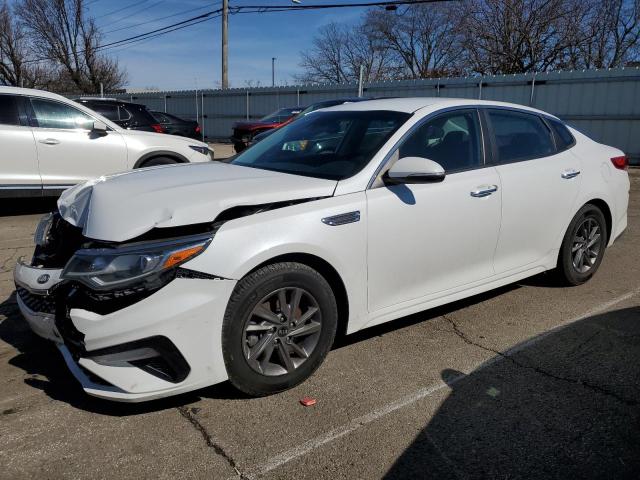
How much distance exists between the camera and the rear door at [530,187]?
4184mm

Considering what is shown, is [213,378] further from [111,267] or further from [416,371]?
[416,371]

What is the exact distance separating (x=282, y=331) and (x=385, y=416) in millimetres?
707

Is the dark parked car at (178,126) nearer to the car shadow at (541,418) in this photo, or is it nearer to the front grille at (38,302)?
the front grille at (38,302)

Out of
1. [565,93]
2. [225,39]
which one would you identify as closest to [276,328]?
[565,93]

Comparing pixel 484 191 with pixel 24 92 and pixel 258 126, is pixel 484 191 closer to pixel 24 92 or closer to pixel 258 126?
pixel 24 92

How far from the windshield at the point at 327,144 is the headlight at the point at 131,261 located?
3.57ft

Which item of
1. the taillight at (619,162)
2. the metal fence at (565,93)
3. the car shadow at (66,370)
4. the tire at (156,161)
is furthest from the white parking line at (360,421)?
the metal fence at (565,93)

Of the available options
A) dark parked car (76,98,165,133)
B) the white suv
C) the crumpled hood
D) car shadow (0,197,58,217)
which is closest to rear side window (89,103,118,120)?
dark parked car (76,98,165,133)

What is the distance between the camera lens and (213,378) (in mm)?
2838

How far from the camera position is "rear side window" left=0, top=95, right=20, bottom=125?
7.41 m

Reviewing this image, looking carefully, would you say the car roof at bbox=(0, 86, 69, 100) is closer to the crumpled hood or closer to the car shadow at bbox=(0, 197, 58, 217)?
the car shadow at bbox=(0, 197, 58, 217)

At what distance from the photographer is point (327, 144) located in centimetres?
396

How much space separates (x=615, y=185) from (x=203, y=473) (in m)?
4.45

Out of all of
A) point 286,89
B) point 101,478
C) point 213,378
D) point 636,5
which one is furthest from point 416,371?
point 636,5
